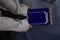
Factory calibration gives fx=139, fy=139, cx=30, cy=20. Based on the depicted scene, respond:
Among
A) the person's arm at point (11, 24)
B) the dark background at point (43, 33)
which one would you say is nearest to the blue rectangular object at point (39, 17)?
the dark background at point (43, 33)

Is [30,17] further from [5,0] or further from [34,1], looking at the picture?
[5,0]

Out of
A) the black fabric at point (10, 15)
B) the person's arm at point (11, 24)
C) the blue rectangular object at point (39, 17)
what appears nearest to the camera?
the person's arm at point (11, 24)

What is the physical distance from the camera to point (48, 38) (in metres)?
1.03

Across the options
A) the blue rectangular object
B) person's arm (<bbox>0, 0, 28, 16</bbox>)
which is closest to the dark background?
the blue rectangular object

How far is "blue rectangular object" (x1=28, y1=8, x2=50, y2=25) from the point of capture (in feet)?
3.55

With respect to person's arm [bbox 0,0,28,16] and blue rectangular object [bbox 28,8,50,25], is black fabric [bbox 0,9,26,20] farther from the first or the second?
blue rectangular object [bbox 28,8,50,25]

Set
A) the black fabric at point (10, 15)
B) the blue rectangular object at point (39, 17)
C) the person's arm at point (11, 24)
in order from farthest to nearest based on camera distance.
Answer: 1. the blue rectangular object at point (39, 17)
2. the black fabric at point (10, 15)
3. the person's arm at point (11, 24)

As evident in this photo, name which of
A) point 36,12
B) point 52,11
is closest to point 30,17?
point 36,12

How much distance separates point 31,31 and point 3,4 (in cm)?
30

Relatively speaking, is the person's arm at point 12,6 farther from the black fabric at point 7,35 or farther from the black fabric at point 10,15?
the black fabric at point 7,35

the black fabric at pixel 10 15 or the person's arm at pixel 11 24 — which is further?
the black fabric at pixel 10 15

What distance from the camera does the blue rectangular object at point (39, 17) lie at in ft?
3.55

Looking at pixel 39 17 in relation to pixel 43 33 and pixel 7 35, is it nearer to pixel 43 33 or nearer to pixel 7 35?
pixel 43 33

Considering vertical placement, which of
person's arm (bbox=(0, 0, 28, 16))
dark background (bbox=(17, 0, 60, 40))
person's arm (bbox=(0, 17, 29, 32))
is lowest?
dark background (bbox=(17, 0, 60, 40))
